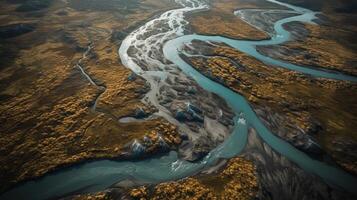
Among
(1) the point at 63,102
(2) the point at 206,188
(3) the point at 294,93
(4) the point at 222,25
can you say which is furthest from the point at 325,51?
(1) the point at 63,102

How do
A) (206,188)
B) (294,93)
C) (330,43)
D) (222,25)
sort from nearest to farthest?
(206,188), (294,93), (330,43), (222,25)

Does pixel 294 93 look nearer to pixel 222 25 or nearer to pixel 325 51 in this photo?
pixel 325 51

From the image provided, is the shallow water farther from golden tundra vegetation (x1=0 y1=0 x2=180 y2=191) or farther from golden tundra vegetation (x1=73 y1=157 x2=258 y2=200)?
golden tundra vegetation (x1=0 y1=0 x2=180 y2=191)

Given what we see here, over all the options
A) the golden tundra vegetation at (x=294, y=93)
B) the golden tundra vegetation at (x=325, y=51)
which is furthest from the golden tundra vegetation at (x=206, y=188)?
the golden tundra vegetation at (x=325, y=51)

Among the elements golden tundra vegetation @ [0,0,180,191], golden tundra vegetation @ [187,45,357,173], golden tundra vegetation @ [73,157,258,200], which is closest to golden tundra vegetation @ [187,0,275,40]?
golden tundra vegetation @ [187,45,357,173]

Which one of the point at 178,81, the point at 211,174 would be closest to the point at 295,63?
the point at 178,81

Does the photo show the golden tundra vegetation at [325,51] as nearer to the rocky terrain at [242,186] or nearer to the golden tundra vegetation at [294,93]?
the golden tundra vegetation at [294,93]

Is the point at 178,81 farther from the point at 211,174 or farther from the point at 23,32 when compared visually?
the point at 23,32
